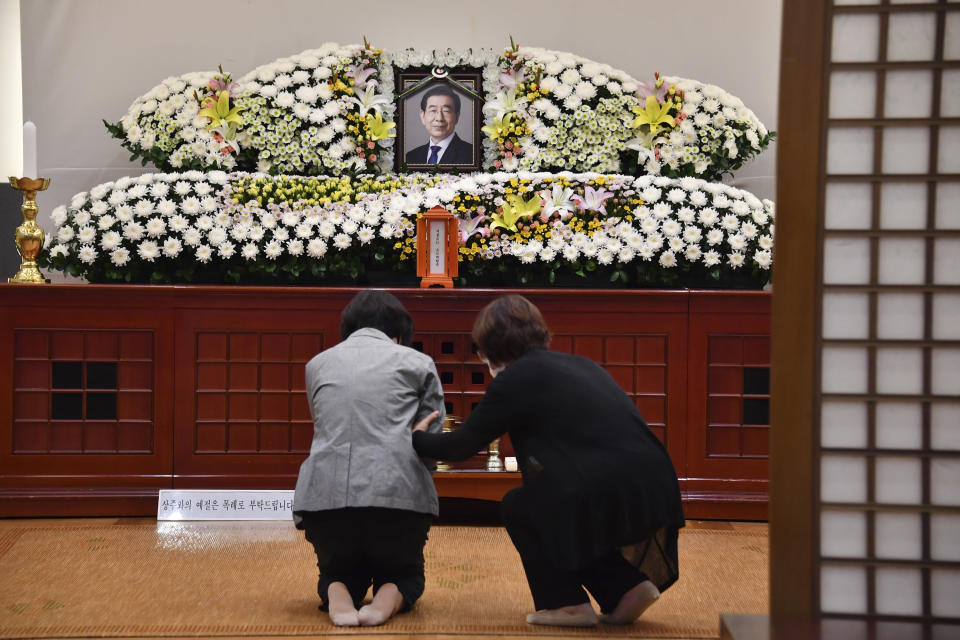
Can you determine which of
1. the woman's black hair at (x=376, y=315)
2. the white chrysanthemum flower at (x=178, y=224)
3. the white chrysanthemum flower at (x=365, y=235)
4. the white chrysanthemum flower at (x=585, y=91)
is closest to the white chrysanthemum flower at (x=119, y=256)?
the white chrysanthemum flower at (x=178, y=224)

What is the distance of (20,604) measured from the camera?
2926 millimetres

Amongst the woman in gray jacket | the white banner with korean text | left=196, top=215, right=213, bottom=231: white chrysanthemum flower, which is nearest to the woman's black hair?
the woman in gray jacket

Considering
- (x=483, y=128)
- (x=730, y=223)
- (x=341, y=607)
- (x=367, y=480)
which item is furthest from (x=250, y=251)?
(x=730, y=223)

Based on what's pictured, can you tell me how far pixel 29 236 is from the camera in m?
4.33

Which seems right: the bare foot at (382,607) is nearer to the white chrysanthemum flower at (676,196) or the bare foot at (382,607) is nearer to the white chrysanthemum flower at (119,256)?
the white chrysanthemum flower at (119,256)

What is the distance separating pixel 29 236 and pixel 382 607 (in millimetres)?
2706

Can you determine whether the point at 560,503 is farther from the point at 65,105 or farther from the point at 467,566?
the point at 65,105

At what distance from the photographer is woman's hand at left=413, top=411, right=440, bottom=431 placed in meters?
2.79

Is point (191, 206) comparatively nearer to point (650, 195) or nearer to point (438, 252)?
point (438, 252)

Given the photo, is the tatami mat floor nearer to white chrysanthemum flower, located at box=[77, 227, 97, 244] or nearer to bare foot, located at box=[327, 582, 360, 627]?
bare foot, located at box=[327, 582, 360, 627]

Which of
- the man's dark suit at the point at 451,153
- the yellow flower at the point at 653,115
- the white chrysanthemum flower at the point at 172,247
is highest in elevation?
the yellow flower at the point at 653,115

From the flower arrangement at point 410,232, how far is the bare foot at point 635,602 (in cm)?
193

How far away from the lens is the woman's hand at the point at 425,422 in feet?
9.14

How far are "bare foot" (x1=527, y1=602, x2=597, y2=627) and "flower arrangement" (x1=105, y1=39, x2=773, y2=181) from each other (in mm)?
2689
